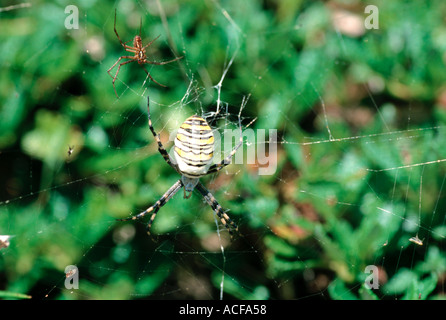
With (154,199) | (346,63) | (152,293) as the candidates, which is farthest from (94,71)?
(346,63)

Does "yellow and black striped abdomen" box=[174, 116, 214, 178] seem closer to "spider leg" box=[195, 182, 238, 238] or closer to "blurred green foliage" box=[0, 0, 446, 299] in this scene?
"blurred green foliage" box=[0, 0, 446, 299]

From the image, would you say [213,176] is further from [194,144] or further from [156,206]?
[194,144]

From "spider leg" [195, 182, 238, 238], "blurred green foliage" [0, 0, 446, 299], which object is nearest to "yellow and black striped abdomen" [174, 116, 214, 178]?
"blurred green foliage" [0, 0, 446, 299]

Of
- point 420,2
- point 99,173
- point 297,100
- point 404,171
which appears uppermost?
point 420,2

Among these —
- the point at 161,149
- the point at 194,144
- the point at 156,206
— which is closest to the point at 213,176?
the point at 156,206

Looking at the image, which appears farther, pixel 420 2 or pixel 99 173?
pixel 420 2
